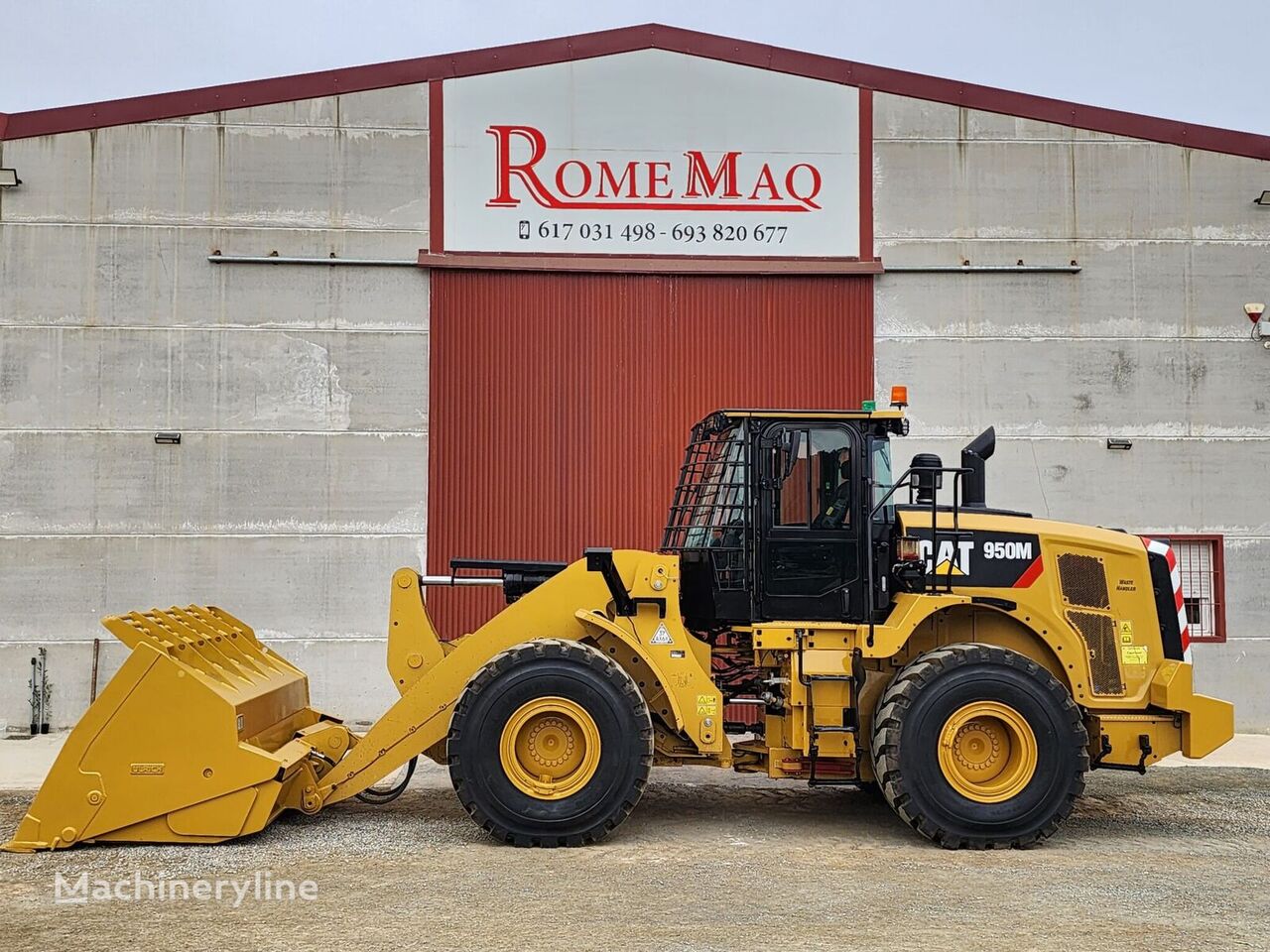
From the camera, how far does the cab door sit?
895 centimetres

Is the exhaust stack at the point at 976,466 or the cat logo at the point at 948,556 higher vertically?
the exhaust stack at the point at 976,466

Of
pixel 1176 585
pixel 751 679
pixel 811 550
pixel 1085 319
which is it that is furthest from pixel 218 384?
pixel 1176 585

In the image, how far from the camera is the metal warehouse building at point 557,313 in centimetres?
1374

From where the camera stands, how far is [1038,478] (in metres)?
14.3

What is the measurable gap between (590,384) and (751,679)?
5.35 m

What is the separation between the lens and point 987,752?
27.9 feet

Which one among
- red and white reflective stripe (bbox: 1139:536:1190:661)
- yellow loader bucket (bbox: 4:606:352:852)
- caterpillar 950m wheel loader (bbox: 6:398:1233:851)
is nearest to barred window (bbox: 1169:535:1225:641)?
red and white reflective stripe (bbox: 1139:536:1190:661)

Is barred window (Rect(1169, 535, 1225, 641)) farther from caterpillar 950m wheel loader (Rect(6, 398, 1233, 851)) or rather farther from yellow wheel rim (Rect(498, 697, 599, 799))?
yellow wheel rim (Rect(498, 697, 599, 799))

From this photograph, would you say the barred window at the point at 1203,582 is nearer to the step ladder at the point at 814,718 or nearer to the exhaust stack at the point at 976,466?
the exhaust stack at the point at 976,466

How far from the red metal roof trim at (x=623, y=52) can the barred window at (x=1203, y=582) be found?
175 inches

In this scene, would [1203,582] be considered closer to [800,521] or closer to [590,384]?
[590,384]

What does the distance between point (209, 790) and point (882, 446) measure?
5032 mm

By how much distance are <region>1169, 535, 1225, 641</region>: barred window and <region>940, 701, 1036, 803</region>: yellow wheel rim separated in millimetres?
6630

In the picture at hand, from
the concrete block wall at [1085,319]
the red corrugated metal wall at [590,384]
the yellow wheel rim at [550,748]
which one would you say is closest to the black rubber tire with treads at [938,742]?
the yellow wheel rim at [550,748]
